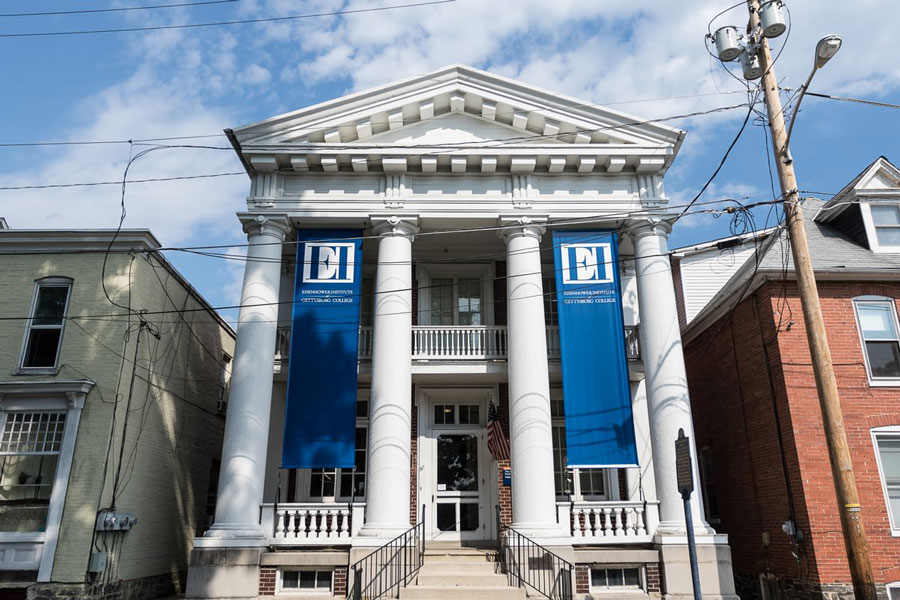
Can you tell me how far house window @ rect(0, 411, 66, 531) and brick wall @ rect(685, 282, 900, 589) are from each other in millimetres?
14632

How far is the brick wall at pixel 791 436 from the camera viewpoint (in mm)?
13367

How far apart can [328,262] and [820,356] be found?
996 cm

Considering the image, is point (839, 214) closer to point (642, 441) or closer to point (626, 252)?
point (626, 252)

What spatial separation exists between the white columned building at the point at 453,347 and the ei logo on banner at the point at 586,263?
19.6 inches

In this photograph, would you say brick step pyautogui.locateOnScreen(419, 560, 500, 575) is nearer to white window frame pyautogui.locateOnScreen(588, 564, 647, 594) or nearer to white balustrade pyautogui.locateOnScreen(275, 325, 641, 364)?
white window frame pyautogui.locateOnScreen(588, 564, 647, 594)

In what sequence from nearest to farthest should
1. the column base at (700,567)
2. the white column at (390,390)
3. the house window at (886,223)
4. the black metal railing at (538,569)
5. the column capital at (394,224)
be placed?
the black metal railing at (538,569) → the column base at (700,567) → the white column at (390,390) → the column capital at (394,224) → the house window at (886,223)

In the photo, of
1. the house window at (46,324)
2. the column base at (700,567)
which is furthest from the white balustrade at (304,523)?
the column base at (700,567)

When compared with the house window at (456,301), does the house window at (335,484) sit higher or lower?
lower

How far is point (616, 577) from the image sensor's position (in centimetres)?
1367

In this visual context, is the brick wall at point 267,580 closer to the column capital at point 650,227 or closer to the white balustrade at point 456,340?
the white balustrade at point 456,340

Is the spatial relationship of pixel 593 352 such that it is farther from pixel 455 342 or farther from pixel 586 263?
pixel 455 342

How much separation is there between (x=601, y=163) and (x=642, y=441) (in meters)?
6.63

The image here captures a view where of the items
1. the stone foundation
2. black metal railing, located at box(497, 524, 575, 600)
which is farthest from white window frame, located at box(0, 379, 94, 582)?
black metal railing, located at box(497, 524, 575, 600)

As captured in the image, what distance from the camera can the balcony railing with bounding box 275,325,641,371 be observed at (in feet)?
54.7
